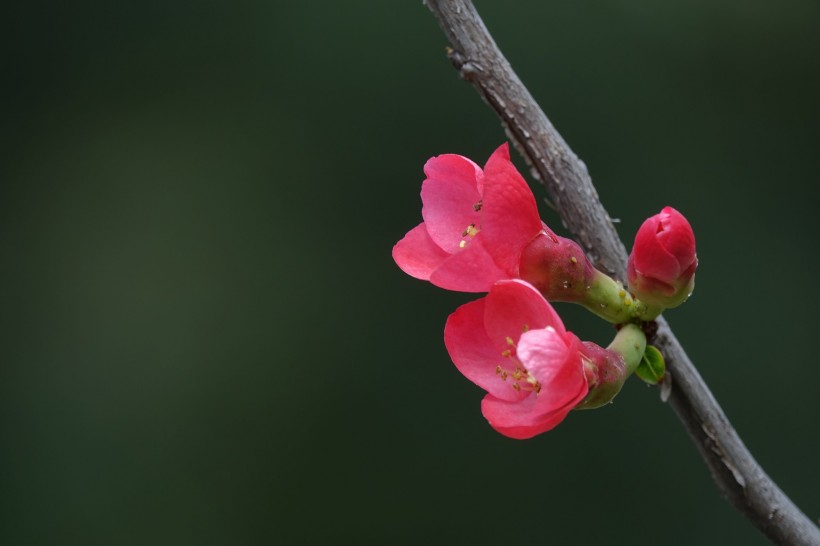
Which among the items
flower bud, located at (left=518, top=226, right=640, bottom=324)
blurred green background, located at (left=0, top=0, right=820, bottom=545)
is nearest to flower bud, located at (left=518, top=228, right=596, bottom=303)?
flower bud, located at (left=518, top=226, right=640, bottom=324)

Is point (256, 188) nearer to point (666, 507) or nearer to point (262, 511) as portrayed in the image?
point (262, 511)

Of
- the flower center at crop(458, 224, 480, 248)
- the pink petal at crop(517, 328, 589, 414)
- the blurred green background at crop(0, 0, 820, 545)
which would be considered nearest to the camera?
the pink petal at crop(517, 328, 589, 414)

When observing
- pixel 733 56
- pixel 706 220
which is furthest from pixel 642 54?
pixel 706 220

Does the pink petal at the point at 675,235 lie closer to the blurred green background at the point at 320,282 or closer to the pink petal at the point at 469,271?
the pink petal at the point at 469,271

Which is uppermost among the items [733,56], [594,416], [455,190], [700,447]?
[455,190]

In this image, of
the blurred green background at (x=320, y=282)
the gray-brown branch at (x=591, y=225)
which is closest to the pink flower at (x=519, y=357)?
the gray-brown branch at (x=591, y=225)

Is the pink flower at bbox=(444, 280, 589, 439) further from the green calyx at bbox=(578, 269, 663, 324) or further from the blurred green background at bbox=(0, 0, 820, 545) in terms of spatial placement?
the blurred green background at bbox=(0, 0, 820, 545)
